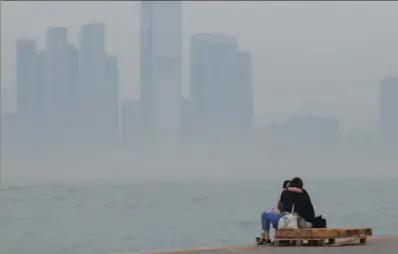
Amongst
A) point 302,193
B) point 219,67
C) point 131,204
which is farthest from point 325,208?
point 302,193

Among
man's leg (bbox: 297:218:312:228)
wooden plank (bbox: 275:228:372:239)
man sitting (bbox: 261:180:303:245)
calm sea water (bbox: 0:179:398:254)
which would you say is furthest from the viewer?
calm sea water (bbox: 0:179:398:254)

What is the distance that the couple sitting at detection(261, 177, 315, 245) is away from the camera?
49.9 ft

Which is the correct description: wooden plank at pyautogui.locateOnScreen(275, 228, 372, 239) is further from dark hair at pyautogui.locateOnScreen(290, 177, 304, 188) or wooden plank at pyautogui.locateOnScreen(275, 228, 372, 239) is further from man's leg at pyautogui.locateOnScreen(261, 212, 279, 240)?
dark hair at pyautogui.locateOnScreen(290, 177, 304, 188)

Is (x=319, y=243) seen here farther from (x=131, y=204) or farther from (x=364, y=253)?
(x=131, y=204)

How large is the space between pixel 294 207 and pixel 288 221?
0.74ft

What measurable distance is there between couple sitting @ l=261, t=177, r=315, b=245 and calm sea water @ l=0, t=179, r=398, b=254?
1601 centimetres

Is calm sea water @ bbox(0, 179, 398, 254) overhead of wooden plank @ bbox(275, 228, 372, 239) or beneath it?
beneath

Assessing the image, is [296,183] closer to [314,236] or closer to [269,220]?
[269,220]

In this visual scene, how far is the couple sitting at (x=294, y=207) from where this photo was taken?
1520 centimetres

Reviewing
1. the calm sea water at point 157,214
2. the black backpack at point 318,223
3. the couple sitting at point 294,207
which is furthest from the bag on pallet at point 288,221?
the calm sea water at point 157,214

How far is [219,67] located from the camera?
20.6m

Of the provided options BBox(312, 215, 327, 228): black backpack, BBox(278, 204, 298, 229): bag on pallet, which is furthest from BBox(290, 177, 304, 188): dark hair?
BBox(312, 215, 327, 228): black backpack

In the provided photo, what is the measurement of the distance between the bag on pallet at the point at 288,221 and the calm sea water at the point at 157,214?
16.3 metres

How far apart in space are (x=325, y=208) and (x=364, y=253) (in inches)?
1630
